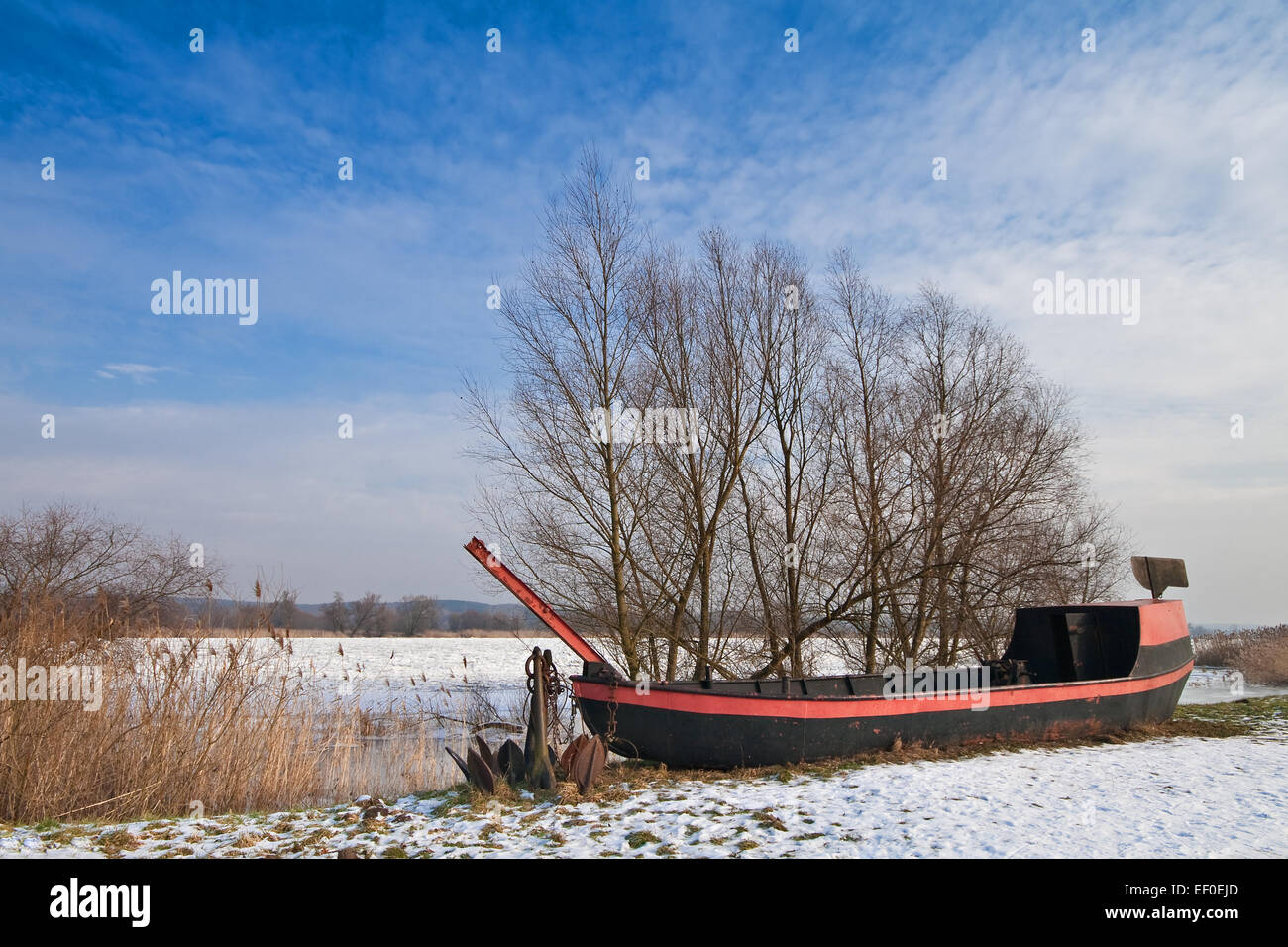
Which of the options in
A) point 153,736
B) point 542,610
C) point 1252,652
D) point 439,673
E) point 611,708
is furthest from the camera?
point 1252,652

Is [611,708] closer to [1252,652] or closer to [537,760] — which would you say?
[537,760]

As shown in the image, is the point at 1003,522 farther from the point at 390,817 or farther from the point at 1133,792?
the point at 390,817

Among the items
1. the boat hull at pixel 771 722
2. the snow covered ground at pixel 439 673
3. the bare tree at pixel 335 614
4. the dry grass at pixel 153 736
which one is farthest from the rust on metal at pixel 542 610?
the bare tree at pixel 335 614

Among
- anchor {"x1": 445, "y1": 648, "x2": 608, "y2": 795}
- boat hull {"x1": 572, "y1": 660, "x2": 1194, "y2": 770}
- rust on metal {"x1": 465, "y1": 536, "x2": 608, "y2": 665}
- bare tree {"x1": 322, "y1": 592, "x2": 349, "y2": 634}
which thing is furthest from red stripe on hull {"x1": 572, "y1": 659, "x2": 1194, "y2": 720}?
bare tree {"x1": 322, "y1": 592, "x2": 349, "y2": 634}

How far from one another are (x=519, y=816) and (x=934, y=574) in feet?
32.6

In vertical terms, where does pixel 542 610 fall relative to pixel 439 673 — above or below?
above

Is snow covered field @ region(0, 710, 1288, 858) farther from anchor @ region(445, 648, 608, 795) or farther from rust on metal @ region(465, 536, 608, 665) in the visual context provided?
rust on metal @ region(465, 536, 608, 665)

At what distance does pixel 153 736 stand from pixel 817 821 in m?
6.16

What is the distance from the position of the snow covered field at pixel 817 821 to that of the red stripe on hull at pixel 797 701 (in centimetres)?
77

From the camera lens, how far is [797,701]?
9.12 metres

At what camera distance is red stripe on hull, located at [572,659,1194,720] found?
8859 millimetres

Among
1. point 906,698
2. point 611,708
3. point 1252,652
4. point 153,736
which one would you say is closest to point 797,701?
point 906,698

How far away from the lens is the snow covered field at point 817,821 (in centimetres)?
558
